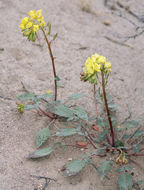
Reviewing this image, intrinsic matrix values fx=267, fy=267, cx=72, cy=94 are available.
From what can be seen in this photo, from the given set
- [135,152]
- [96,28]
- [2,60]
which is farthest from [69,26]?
[135,152]

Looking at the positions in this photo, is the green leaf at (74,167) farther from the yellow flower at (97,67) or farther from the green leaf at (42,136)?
the yellow flower at (97,67)

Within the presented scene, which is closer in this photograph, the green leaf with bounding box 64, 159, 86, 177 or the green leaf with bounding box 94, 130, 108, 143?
the green leaf with bounding box 64, 159, 86, 177

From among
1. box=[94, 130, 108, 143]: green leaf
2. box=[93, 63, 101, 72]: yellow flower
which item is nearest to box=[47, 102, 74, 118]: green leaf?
box=[94, 130, 108, 143]: green leaf

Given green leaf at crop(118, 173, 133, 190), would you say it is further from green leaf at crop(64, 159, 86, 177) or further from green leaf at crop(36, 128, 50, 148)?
green leaf at crop(36, 128, 50, 148)

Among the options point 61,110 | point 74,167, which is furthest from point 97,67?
point 74,167

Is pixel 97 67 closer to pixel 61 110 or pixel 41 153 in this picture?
pixel 61 110
